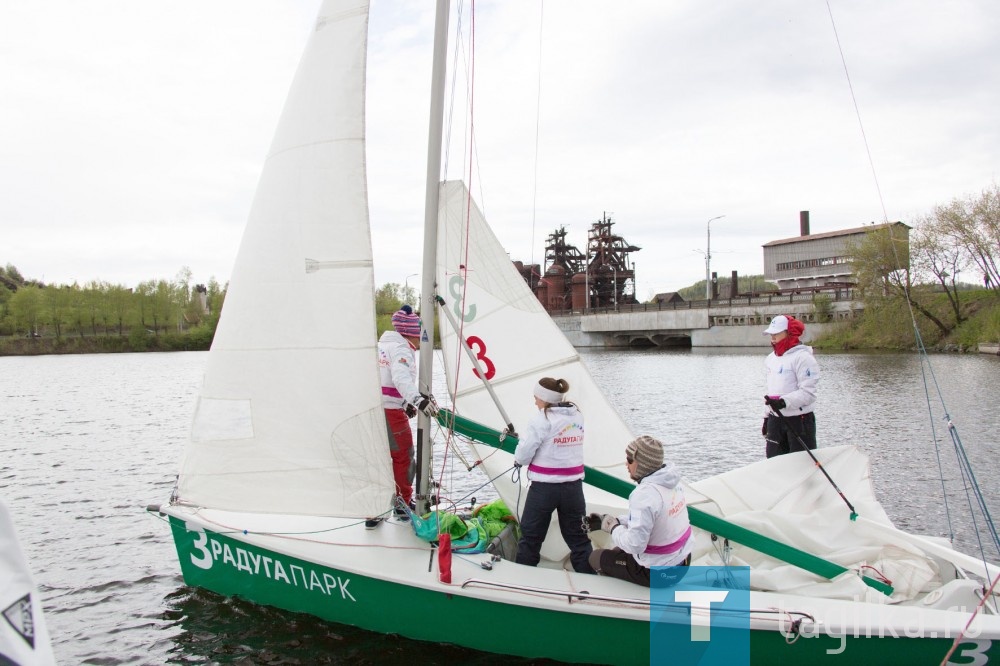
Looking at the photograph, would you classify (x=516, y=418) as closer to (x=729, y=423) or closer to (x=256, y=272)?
(x=256, y=272)

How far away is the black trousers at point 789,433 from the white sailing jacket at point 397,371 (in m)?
4.06

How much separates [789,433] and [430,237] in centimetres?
447

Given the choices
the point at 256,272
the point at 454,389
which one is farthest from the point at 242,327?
the point at 454,389

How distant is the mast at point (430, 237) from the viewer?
5590 mm

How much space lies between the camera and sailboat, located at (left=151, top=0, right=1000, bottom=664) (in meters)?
4.89

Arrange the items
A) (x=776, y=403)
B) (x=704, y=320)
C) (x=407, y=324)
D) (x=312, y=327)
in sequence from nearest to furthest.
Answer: (x=312, y=327) < (x=407, y=324) < (x=776, y=403) < (x=704, y=320)

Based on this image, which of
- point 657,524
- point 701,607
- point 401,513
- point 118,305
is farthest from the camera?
point 118,305

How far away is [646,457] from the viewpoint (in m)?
4.64

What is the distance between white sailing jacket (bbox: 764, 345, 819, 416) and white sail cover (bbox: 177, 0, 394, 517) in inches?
169

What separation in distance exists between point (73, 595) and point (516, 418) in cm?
571

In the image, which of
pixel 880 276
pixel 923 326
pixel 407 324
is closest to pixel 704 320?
pixel 880 276

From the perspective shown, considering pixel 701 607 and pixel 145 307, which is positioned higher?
pixel 145 307

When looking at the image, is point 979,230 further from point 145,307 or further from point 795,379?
point 145,307

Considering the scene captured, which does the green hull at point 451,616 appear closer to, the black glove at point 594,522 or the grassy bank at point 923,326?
the black glove at point 594,522
